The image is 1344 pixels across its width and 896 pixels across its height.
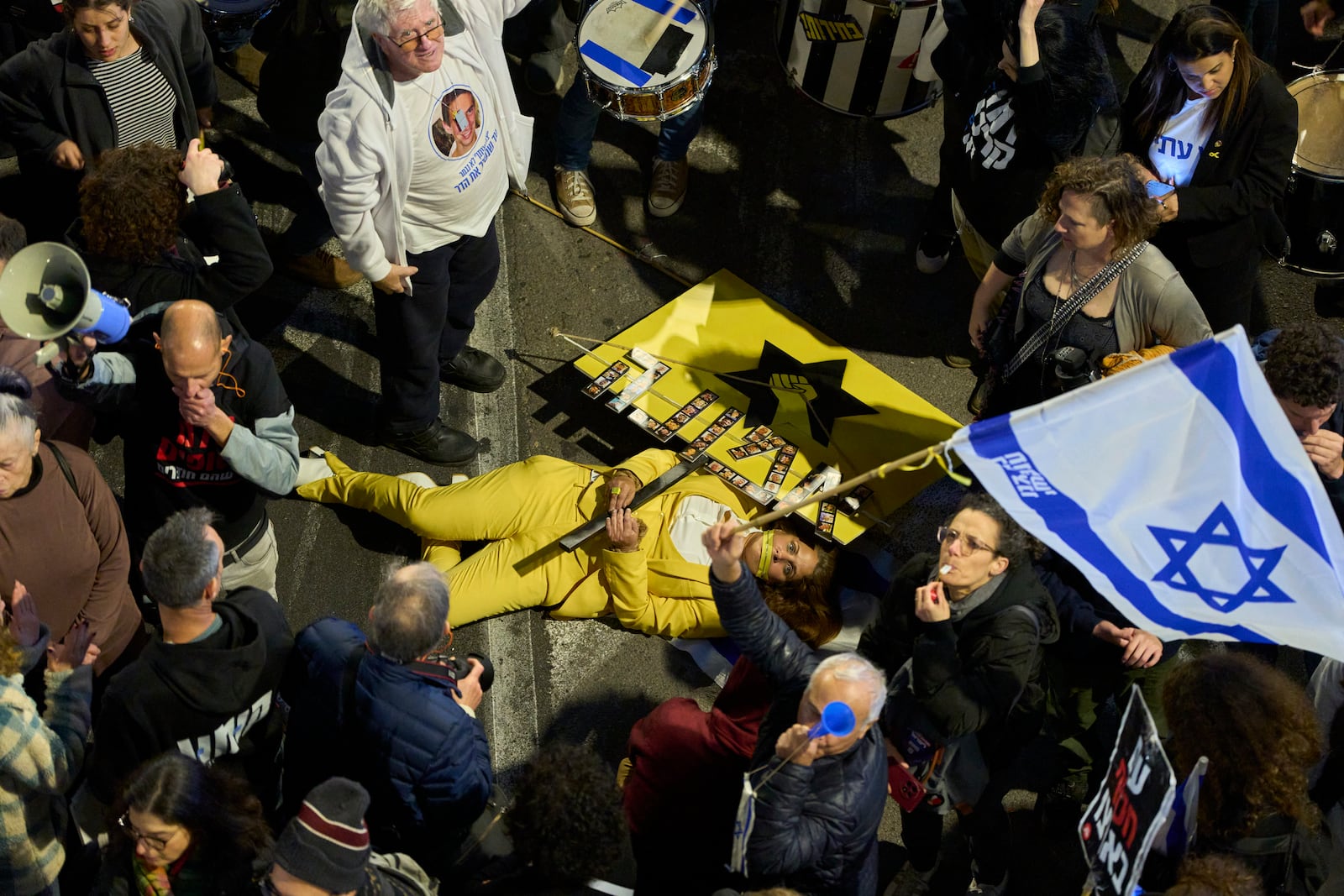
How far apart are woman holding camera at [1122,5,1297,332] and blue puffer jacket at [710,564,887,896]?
96.7 inches

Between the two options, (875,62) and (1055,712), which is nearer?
(1055,712)

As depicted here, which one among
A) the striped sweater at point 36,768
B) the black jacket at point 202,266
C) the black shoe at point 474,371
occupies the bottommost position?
the black shoe at point 474,371

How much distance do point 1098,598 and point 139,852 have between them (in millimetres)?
3324

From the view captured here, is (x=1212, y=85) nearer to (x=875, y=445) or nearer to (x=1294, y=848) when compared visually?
(x=875, y=445)

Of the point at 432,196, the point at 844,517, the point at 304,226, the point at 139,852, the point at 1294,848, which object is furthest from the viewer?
the point at 304,226

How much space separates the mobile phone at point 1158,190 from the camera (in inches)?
198

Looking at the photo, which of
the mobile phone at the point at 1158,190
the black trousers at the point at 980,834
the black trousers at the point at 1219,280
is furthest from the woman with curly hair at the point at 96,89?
the black trousers at the point at 1219,280

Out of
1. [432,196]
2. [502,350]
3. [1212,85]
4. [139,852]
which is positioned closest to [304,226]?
[502,350]

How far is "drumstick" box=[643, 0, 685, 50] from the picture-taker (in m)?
5.97

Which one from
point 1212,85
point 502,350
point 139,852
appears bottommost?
point 502,350

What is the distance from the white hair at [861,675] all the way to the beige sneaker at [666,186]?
3.86 m

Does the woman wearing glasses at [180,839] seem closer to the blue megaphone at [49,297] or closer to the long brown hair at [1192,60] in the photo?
the blue megaphone at [49,297]

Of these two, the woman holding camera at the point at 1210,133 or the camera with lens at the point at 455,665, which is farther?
the woman holding camera at the point at 1210,133

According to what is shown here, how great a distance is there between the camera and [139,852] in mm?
3205
